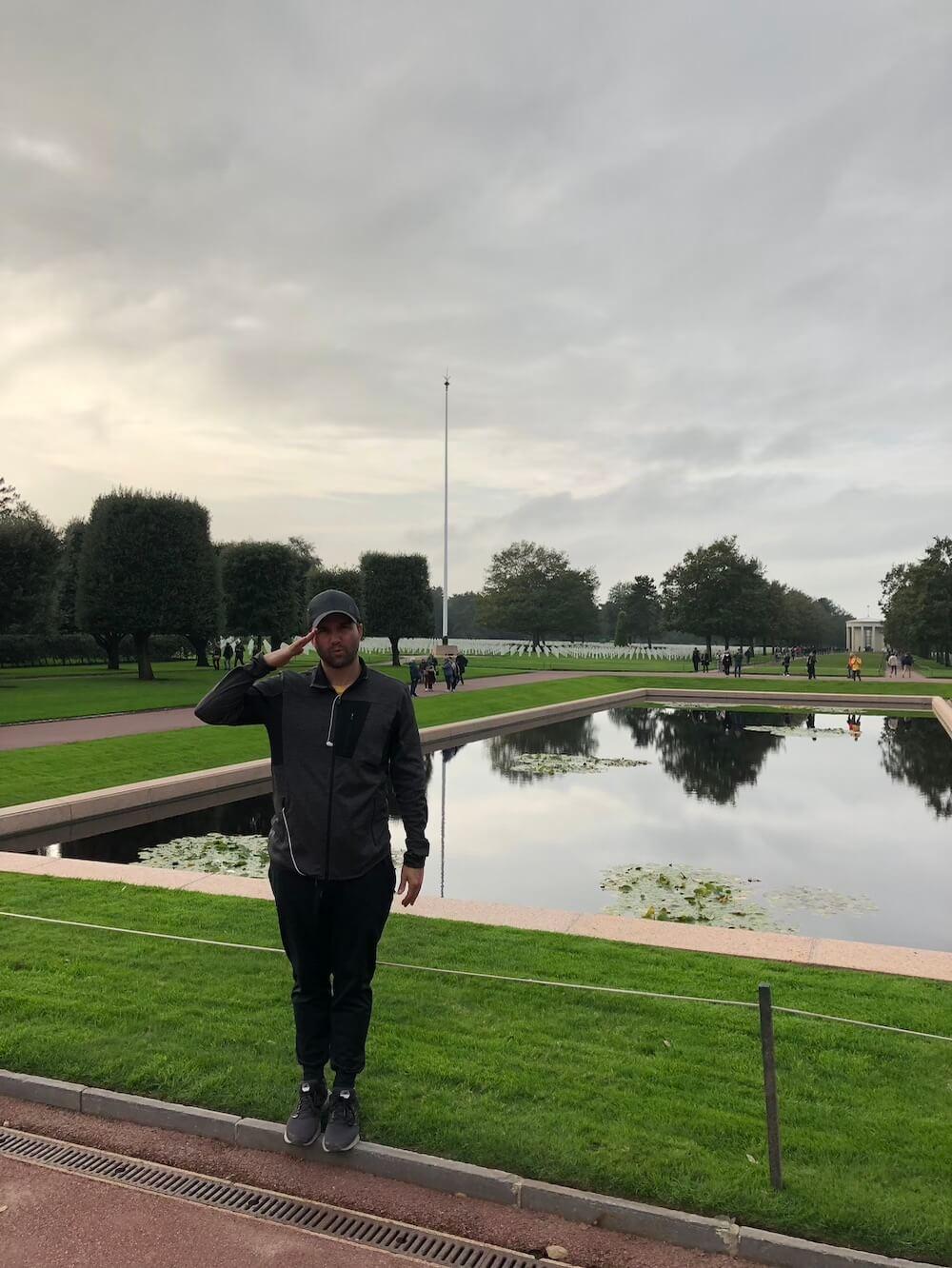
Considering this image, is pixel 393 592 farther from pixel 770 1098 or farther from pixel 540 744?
pixel 770 1098

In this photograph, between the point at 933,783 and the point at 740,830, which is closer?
the point at 740,830

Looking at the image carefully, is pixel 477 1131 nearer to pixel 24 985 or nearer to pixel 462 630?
pixel 24 985

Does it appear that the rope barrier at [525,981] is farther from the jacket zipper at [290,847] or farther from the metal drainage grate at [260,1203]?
the jacket zipper at [290,847]

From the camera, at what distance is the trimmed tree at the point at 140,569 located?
3709 centimetres

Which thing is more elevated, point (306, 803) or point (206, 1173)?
point (306, 803)

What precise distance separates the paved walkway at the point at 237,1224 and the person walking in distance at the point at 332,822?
22 centimetres

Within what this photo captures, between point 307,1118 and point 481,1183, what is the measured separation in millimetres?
791

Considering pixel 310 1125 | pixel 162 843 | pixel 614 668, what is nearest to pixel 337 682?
pixel 310 1125

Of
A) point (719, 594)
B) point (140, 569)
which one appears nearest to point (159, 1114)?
point (140, 569)

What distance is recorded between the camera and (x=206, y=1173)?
3.82 meters

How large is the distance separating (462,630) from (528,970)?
15518 centimetres

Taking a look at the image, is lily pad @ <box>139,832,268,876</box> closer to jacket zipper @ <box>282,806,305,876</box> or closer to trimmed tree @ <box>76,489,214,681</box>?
jacket zipper @ <box>282,806,305,876</box>

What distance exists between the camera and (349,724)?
3895mm

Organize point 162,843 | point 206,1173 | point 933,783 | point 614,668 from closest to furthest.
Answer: point 206,1173 → point 162,843 → point 933,783 → point 614,668
